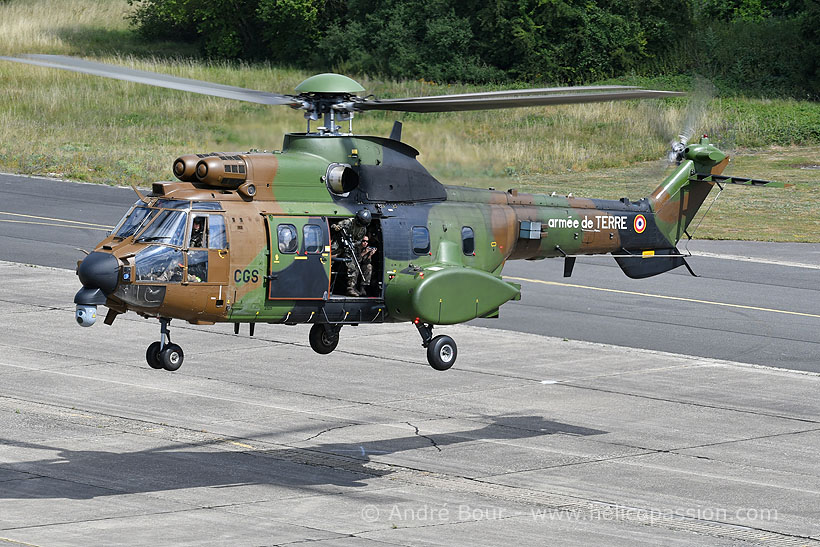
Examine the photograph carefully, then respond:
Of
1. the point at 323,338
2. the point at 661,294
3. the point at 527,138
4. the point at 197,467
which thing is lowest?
the point at 197,467

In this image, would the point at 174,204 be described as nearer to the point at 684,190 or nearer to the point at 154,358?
the point at 154,358

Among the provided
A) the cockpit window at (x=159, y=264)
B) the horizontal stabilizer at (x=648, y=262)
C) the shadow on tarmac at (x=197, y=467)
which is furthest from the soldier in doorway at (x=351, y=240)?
the horizontal stabilizer at (x=648, y=262)

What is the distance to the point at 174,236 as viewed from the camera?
726 inches

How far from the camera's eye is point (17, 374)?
28.0 metres

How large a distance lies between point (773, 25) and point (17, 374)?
66802 millimetres

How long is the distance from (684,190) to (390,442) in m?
8.13

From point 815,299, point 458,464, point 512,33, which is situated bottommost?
point 458,464

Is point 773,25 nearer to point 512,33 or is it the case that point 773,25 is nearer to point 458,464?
point 512,33

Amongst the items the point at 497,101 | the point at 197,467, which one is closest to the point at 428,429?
the point at 197,467

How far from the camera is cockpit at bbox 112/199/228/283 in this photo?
59.8 feet

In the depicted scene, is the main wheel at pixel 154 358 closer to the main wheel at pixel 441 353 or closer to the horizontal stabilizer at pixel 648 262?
the main wheel at pixel 441 353

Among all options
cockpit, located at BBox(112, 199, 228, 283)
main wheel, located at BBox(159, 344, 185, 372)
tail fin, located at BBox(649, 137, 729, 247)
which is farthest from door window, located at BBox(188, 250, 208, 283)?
tail fin, located at BBox(649, 137, 729, 247)

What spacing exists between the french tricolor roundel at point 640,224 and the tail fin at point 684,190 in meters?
0.42

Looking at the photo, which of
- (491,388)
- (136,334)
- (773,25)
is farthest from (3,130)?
(773,25)
